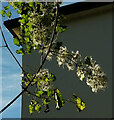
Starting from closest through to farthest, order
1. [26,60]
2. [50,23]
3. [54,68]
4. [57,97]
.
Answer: [57,97], [50,23], [54,68], [26,60]

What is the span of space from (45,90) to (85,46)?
11.4 ft

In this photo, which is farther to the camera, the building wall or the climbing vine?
the building wall

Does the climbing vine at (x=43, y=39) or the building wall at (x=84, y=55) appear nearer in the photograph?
the climbing vine at (x=43, y=39)

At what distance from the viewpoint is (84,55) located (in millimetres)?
4707

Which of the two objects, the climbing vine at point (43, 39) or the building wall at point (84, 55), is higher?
the climbing vine at point (43, 39)

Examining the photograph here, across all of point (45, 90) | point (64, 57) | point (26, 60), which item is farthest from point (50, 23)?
point (26, 60)

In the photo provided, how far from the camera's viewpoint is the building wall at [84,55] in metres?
4.25

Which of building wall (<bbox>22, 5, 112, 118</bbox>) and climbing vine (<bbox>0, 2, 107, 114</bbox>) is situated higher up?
climbing vine (<bbox>0, 2, 107, 114</bbox>)

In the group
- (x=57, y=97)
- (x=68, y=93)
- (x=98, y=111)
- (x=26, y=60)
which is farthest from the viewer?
(x=26, y=60)

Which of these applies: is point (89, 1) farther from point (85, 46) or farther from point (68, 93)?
point (68, 93)

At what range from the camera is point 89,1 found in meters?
4.81

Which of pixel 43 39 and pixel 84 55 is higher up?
pixel 43 39

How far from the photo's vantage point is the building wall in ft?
13.9

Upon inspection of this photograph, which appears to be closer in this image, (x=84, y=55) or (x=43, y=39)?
(x=43, y=39)
